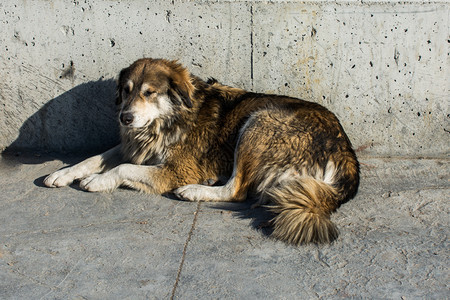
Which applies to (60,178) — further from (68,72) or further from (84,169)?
(68,72)

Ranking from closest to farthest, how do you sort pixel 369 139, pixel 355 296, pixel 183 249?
pixel 355 296 < pixel 183 249 < pixel 369 139

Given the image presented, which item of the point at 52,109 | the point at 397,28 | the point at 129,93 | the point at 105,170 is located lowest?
the point at 105,170

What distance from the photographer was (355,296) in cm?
283

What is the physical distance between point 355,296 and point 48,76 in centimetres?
355

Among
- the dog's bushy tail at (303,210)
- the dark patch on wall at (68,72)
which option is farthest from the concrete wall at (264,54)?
the dog's bushy tail at (303,210)

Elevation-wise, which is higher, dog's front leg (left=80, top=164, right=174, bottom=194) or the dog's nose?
the dog's nose

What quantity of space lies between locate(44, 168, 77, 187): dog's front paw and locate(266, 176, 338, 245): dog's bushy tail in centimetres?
174

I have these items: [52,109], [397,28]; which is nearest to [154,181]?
[52,109]

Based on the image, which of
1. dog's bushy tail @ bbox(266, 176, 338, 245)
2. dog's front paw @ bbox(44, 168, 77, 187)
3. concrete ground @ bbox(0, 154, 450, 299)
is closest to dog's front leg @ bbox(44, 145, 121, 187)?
dog's front paw @ bbox(44, 168, 77, 187)

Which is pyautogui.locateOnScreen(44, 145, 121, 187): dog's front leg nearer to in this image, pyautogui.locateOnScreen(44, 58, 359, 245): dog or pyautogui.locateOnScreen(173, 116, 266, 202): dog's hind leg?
pyautogui.locateOnScreen(44, 58, 359, 245): dog

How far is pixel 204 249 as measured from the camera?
11.1ft

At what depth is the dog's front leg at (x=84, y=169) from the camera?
4422mm

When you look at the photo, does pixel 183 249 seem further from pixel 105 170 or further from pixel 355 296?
pixel 105 170

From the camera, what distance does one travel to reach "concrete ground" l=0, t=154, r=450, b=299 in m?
2.93
